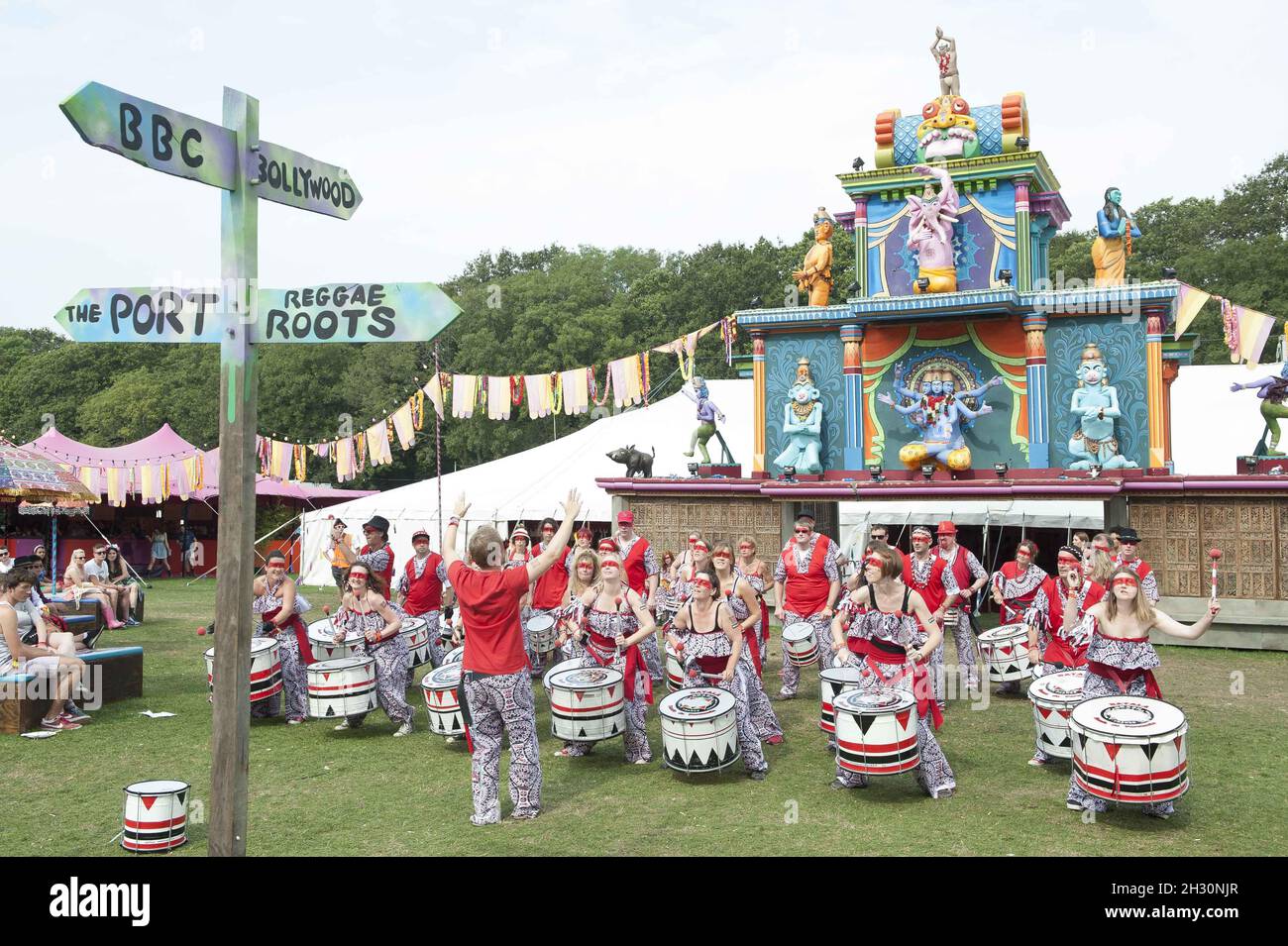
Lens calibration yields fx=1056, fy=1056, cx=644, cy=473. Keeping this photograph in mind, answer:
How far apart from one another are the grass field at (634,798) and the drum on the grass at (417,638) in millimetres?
751

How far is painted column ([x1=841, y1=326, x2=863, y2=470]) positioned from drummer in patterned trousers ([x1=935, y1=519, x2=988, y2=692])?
7046 mm

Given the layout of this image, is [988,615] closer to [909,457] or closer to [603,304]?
[909,457]

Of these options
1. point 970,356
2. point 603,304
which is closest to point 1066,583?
point 970,356

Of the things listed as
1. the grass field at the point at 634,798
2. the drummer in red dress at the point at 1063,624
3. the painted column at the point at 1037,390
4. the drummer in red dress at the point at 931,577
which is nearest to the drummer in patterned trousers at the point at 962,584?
the drummer in red dress at the point at 931,577

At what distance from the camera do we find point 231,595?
4.39 m

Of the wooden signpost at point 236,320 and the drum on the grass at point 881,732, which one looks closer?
the wooden signpost at point 236,320

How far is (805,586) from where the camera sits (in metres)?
11.5

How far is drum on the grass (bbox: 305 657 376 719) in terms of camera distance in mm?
9258

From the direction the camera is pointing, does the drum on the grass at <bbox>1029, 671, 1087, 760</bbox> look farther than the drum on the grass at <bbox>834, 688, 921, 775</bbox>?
Yes

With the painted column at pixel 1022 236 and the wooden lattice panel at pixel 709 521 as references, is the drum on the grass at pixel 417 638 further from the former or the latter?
the painted column at pixel 1022 236

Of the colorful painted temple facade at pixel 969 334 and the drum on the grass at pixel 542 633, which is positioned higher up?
the colorful painted temple facade at pixel 969 334

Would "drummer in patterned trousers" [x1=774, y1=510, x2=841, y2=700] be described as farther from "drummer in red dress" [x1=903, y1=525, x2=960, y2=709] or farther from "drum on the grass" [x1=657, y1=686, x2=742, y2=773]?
"drum on the grass" [x1=657, y1=686, x2=742, y2=773]

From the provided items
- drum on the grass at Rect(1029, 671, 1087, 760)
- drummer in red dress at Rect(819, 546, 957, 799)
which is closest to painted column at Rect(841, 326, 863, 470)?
drum on the grass at Rect(1029, 671, 1087, 760)

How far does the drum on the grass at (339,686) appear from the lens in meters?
9.26
